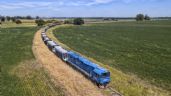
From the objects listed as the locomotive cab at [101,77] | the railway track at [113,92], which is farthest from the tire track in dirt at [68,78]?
the railway track at [113,92]

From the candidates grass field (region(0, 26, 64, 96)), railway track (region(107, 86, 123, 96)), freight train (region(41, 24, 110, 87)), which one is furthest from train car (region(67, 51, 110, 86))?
grass field (region(0, 26, 64, 96))

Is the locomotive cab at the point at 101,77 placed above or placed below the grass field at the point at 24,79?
above

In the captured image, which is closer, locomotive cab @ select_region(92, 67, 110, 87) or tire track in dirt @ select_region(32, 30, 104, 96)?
tire track in dirt @ select_region(32, 30, 104, 96)

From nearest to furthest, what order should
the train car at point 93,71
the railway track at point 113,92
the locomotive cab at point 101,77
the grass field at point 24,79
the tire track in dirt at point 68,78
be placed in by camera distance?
the railway track at point 113,92, the grass field at point 24,79, the tire track in dirt at point 68,78, the locomotive cab at point 101,77, the train car at point 93,71

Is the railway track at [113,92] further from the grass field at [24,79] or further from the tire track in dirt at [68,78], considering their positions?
the grass field at [24,79]

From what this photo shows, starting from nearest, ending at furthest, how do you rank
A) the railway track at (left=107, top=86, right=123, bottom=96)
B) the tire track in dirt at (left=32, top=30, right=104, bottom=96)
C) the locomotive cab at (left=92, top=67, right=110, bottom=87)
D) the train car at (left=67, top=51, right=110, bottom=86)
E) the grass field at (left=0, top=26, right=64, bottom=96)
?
the railway track at (left=107, top=86, right=123, bottom=96) < the grass field at (left=0, top=26, right=64, bottom=96) < the tire track in dirt at (left=32, top=30, right=104, bottom=96) < the locomotive cab at (left=92, top=67, right=110, bottom=87) < the train car at (left=67, top=51, right=110, bottom=86)

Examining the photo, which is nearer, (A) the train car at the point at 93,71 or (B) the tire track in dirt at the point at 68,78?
(B) the tire track in dirt at the point at 68,78

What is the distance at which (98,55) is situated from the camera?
57.8 meters

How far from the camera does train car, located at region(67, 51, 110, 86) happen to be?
34250 mm

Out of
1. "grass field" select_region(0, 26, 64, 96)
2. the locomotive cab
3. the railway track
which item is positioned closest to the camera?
the railway track

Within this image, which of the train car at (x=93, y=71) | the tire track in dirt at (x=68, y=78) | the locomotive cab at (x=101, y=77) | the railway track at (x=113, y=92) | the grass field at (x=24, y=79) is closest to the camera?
the railway track at (x=113, y=92)

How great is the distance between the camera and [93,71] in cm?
3578

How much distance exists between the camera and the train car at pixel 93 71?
3425 centimetres

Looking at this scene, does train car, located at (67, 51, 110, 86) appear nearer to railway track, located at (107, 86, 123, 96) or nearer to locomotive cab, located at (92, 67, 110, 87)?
locomotive cab, located at (92, 67, 110, 87)
